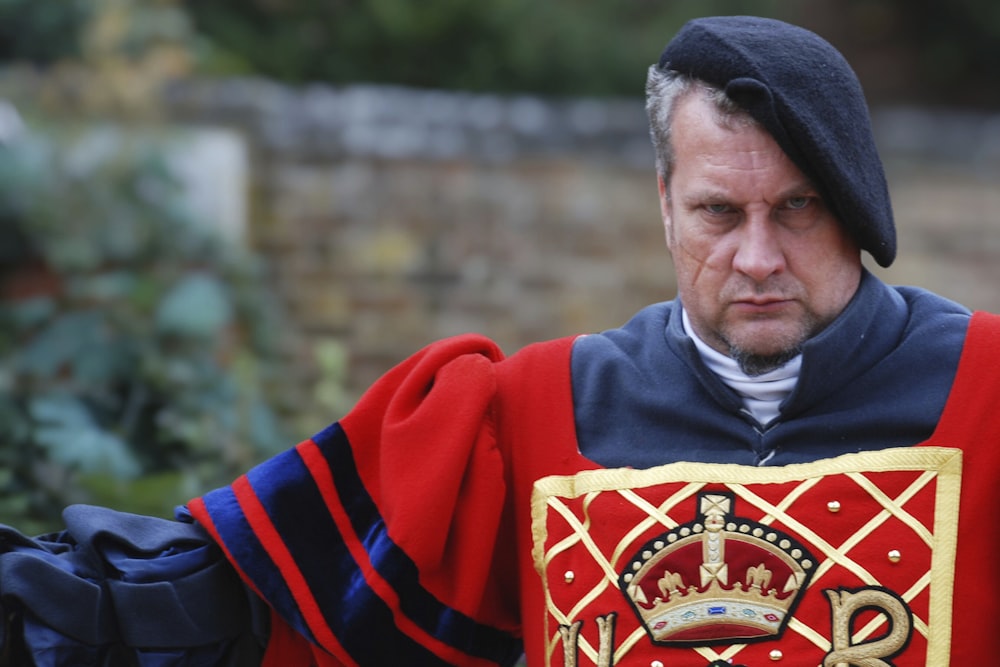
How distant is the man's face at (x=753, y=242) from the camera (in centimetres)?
211

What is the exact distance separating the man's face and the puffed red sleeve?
0.39 meters

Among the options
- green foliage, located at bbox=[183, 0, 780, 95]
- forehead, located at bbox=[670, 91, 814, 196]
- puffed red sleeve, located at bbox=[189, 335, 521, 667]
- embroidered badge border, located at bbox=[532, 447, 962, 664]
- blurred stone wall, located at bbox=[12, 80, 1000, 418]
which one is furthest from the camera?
green foliage, located at bbox=[183, 0, 780, 95]

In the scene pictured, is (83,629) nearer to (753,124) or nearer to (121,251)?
(753,124)

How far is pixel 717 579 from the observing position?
2072mm

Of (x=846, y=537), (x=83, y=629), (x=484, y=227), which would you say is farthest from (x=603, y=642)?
(x=484, y=227)

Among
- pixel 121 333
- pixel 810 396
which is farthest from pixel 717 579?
pixel 121 333

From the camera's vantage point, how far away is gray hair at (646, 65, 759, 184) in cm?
211

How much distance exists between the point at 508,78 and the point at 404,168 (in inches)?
111

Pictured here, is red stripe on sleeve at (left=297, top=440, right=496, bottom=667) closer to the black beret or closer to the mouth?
the mouth

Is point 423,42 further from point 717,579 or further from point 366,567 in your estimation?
point 717,579

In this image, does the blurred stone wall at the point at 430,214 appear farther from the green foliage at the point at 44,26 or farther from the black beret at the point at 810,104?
the black beret at the point at 810,104

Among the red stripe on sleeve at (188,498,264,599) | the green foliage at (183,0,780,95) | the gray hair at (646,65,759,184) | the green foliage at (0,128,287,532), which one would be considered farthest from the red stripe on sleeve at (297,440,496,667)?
the green foliage at (183,0,780,95)

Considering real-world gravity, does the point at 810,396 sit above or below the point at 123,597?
above

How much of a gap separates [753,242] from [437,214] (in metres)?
4.22
